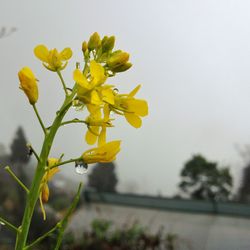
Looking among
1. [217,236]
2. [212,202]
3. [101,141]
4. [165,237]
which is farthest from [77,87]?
[212,202]

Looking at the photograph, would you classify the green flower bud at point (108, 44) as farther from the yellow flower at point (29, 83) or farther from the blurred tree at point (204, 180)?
the blurred tree at point (204, 180)

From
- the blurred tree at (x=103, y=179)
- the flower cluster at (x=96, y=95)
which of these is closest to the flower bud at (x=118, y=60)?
the flower cluster at (x=96, y=95)

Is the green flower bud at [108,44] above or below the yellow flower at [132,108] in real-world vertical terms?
above

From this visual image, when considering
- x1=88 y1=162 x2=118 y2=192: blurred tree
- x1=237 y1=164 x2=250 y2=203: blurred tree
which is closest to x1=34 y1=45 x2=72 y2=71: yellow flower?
x1=237 y1=164 x2=250 y2=203: blurred tree

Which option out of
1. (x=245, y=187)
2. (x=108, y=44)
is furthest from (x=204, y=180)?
(x=108, y=44)

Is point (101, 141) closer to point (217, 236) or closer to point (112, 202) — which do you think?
point (217, 236)

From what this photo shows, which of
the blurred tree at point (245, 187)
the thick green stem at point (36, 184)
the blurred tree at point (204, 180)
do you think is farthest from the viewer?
the blurred tree at point (204, 180)
